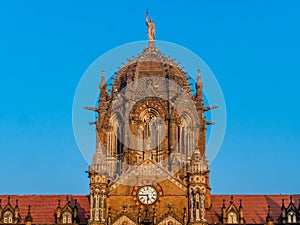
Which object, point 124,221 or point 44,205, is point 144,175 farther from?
point 44,205

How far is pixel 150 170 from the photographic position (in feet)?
270

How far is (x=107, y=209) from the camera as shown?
81.2 meters

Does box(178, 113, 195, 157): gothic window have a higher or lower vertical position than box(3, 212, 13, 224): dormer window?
higher

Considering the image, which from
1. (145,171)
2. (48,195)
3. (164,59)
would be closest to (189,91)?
(164,59)

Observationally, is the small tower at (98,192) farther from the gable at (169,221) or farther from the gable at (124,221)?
the gable at (169,221)

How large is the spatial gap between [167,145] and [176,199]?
26.4ft

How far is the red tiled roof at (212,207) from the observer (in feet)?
278

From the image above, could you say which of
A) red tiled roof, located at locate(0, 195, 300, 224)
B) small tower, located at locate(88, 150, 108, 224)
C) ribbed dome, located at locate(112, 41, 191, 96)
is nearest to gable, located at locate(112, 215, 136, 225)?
small tower, located at locate(88, 150, 108, 224)

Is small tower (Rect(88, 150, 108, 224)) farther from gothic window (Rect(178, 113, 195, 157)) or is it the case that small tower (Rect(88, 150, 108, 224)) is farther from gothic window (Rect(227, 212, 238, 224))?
gothic window (Rect(227, 212, 238, 224))

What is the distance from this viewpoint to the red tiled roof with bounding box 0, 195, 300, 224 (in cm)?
8481

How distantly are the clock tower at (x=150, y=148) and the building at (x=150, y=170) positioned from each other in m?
0.10

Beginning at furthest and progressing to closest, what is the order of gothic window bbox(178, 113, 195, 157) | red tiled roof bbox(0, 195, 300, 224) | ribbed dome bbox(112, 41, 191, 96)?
ribbed dome bbox(112, 41, 191, 96), gothic window bbox(178, 113, 195, 157), red tiled roof bbox(0, 195, 300, 224)

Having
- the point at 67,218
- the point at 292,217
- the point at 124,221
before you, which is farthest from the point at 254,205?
the point at 67,218

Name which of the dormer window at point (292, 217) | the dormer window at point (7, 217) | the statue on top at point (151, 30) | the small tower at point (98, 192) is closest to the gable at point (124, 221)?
the small tower at point (98, 192)
